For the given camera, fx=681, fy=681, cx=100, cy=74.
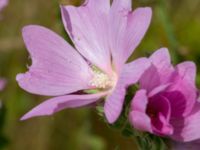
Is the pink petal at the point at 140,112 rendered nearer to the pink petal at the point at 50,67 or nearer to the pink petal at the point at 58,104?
the pink petal at the point at 58,104

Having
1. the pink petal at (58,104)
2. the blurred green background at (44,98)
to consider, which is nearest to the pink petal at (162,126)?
the pink petal at (58,104)

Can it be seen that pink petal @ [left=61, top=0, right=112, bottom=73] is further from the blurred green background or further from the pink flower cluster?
the blurred green background

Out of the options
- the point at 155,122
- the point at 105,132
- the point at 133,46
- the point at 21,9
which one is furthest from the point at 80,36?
the point at 21,9

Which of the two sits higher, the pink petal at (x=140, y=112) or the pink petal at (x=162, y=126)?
the pink petal at (x=140, y=112)

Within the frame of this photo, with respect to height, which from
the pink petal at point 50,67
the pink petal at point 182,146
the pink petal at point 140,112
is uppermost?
the pink petal at point 140,112

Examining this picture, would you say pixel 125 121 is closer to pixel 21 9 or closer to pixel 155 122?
pixel 155 122

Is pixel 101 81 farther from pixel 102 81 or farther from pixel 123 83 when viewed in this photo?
pixel 123 83

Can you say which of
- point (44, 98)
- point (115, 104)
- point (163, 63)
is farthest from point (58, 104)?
point (44, 98)
